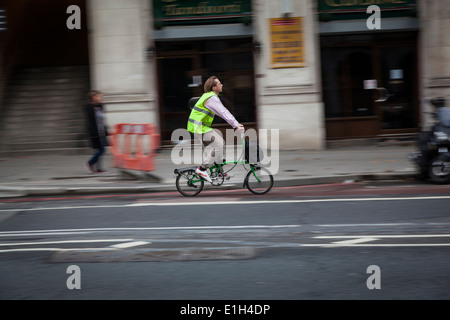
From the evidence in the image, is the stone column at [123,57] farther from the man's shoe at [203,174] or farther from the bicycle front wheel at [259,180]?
the bicycle front wheel at [259,180]

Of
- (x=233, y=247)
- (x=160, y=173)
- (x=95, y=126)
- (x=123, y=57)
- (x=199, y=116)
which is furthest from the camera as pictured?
(x=123, y=57)

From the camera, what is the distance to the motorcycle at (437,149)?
11078mm

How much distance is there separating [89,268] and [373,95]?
1287 centimetres

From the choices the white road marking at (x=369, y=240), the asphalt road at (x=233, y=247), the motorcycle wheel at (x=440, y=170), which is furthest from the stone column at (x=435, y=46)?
the white road marking at (x=369, y=240)

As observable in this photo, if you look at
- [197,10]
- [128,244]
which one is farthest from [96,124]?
[128,244]

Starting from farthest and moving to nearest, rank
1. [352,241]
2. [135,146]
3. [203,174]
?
[135,146] → [203,174] → [352,241]

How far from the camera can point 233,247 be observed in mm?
6707

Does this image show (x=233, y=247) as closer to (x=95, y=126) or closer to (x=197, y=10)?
(x=95, y=126)

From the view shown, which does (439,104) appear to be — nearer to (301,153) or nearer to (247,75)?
(301,153)

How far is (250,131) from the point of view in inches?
675

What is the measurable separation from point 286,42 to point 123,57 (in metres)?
4.18

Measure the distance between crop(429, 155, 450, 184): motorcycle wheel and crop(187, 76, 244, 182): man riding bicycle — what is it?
3.59 metres

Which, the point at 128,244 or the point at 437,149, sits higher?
the point at 437,149

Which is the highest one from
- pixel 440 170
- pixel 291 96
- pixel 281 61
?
pixel 281 61
